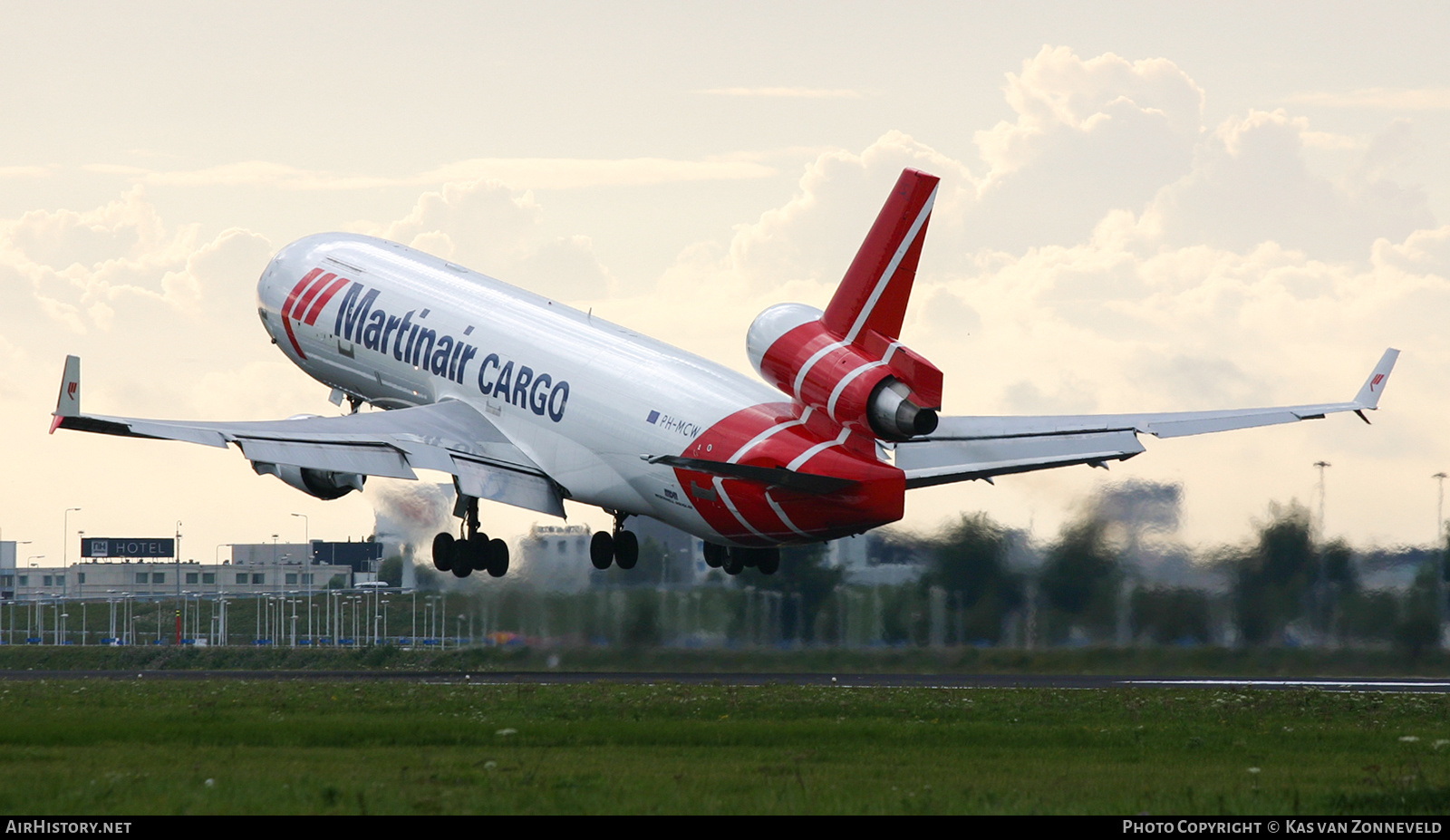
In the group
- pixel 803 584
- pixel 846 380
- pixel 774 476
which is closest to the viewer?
pixel 846 380

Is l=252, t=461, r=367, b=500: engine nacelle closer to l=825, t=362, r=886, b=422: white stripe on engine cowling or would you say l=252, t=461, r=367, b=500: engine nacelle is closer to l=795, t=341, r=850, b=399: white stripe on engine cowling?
l=795, t=341, r=850, b=399: white stripe on engine cowling

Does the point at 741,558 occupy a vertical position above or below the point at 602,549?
below

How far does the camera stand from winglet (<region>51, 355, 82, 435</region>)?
118 ft

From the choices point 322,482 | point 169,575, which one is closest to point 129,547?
point 169,575

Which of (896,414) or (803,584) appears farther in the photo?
(803,584)

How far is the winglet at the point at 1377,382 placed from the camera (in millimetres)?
36844

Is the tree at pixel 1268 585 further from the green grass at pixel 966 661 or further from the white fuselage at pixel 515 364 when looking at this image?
the white fuselage at pixel 515 364

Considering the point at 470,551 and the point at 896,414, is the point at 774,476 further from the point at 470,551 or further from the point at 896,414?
the point at 470,551

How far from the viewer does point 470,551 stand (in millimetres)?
46000

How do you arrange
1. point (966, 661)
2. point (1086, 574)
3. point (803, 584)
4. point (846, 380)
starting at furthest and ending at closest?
point (803, 584) < point (966, 661) < point (1086, 574) < point (846, 380)

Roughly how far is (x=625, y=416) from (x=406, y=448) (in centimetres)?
582

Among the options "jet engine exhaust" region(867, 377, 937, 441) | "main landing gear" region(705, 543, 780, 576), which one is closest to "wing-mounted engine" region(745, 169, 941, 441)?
"jet engine exhaust" region(867, 377, 937, 441)

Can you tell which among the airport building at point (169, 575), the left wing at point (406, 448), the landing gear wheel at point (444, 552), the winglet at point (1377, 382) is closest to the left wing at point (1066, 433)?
the winglet at point (1377, 382)

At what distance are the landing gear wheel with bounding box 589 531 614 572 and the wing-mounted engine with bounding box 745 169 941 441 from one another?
1081 centimetres
